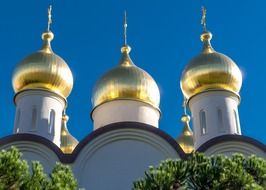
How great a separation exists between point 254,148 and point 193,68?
2698 mm

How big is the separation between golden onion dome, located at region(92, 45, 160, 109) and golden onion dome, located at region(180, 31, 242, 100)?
0.86m

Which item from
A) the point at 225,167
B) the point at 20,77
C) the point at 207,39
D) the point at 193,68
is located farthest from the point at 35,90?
the point at 225,167

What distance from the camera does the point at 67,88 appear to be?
14086 millimetres

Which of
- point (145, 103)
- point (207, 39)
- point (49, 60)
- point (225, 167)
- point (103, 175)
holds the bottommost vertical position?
point (225, 167)

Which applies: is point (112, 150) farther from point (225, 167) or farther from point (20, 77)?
point (225, 167)

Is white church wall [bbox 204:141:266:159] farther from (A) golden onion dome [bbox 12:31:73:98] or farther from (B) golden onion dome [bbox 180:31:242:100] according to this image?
(A) golden onion dome [bbox 12:31:73:98]

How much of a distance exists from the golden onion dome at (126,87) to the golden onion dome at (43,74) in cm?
80

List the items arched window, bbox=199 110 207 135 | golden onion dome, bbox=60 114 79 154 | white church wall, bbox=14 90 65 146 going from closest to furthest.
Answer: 1. white church wall, bbox=14 90 65 146
2. arched window, bbox=199 110 207 135
3. golden onion dome, bbox=60 114 79 154

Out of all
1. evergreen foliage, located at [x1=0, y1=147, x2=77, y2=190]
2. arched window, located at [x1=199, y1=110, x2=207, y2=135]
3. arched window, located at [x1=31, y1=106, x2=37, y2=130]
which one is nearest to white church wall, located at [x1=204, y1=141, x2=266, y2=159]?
arched window, located at [x1=199, y1=110, x2=207, y2=135]

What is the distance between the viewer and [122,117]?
45.2 feet

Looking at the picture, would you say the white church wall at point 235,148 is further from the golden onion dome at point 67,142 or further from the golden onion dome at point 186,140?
the golden onion dome at point 67,142

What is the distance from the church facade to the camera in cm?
1202

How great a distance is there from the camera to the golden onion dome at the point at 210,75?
1354cm

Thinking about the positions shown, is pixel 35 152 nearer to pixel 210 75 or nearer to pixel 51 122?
pixel 51 122
